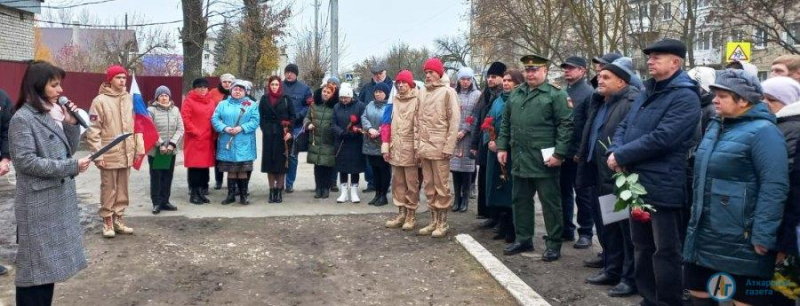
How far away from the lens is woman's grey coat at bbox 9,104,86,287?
4066 millimetres

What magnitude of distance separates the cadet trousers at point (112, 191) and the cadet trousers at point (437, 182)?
3210 millimetres

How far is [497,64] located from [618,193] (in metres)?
3.63

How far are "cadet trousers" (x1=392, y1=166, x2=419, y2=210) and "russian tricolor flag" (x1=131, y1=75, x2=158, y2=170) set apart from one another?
2838mm

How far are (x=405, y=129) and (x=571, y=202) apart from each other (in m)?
1.96

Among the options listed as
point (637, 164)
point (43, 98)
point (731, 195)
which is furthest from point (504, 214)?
point (43, 98)

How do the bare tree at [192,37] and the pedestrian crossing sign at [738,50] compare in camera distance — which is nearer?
the pedestrian crossing sign at [738,50]

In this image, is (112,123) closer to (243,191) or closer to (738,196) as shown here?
(243,191)

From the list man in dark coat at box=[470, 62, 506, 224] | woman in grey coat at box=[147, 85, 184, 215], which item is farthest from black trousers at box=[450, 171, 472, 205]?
woman in grey coat at box=[147, 85, 184, 215]

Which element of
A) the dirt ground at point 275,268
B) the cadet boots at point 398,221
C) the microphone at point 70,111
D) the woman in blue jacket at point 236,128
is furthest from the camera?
the woman in blue jacket at point 236,128

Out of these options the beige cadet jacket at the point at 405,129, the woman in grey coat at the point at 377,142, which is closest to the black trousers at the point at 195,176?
the woman in grey coat at the point at 377,142

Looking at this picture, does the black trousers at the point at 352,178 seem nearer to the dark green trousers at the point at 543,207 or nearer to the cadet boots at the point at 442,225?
the cadet boots at the point at 442,225

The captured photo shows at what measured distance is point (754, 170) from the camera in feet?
12.3

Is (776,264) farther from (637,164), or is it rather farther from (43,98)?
(43,98)

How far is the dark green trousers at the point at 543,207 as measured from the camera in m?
6.52
